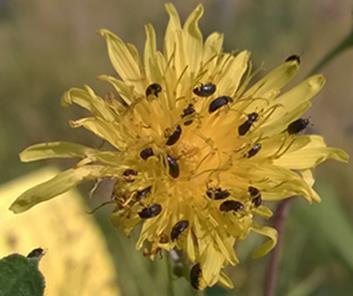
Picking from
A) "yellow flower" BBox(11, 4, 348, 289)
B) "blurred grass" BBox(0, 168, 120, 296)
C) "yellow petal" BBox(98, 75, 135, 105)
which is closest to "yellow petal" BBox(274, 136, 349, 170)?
"yellow flower" BBox(11, 4, 348, 289)

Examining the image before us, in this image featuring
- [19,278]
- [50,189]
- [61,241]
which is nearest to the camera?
[19,278]

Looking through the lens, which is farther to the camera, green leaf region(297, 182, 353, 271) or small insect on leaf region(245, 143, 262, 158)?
green leaf region(297, 182, 353, 271)

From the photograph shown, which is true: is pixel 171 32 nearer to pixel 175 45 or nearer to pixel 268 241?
pixel 175 45

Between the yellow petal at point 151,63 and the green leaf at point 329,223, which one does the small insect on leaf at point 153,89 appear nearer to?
the yellow petal at point 151,63

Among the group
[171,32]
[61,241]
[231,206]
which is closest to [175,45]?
[171,32]

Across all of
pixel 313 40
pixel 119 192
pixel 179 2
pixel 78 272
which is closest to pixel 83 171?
pixel 119 192

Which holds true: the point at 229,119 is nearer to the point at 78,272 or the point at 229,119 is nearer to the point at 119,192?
the point at 119,192

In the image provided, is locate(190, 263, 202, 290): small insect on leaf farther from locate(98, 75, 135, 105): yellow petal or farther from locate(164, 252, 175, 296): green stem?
locate(98, 75, 135, 105): yellow petal
